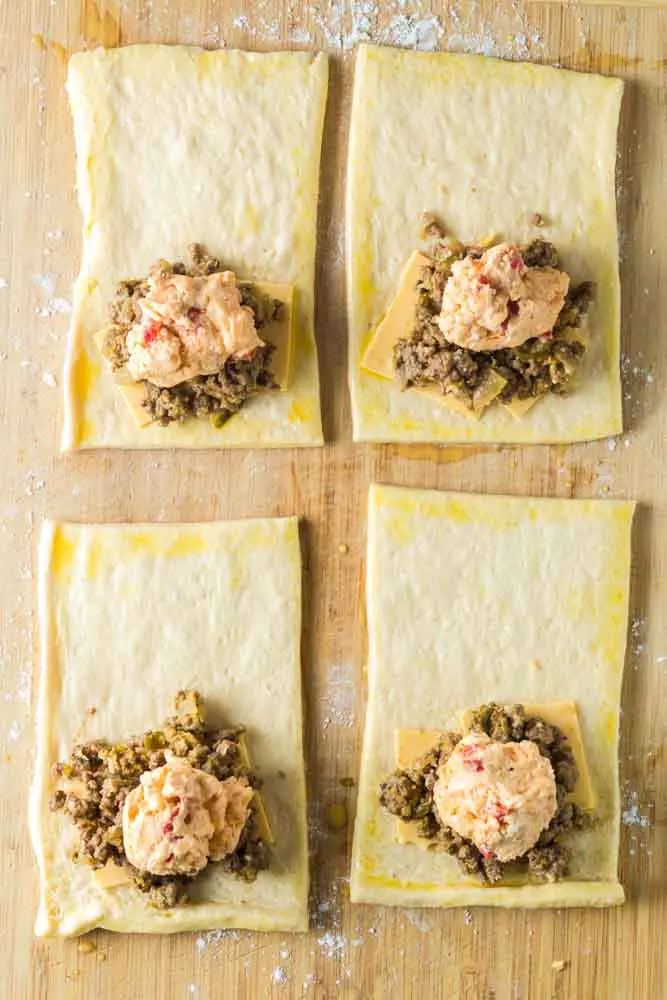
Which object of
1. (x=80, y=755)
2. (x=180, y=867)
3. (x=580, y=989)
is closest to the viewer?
(x=180, y=867)

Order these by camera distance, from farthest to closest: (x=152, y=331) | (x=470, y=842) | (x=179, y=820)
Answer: (x=470, y=842) → (x=152, y=331) → (x=179, y=820)

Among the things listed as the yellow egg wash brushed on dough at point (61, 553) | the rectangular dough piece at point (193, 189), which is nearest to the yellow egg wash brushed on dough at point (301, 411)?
the rectangular dough piece at point (193, 189)

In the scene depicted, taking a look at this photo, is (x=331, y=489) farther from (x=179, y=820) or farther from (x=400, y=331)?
(x=179, y=820)

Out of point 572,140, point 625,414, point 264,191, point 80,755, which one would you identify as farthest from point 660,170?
point 80,755

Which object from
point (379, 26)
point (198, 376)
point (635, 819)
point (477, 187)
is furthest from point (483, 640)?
point (379, 26)

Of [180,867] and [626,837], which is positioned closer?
[180,867]

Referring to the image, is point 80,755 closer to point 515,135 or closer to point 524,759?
point 524,759

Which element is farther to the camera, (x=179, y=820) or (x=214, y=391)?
(x=214, y=391)
